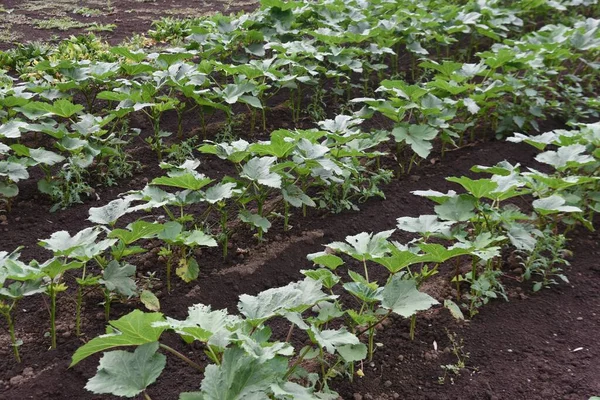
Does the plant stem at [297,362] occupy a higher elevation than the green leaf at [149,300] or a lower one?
higher

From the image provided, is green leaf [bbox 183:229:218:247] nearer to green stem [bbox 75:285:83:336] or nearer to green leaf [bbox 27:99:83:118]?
green stem [bbox 75:285:83:336]

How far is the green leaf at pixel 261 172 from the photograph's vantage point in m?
3.07

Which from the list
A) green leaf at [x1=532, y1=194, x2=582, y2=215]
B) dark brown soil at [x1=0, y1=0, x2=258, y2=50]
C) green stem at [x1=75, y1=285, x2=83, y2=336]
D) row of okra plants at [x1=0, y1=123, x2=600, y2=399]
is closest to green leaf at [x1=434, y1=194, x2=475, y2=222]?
row of okra plants at [x1=0, y1=123, x2=600, y2=399]

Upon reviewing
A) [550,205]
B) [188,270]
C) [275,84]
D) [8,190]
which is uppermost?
[275,84]

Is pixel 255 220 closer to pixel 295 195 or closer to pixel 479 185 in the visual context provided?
pixel 295 195

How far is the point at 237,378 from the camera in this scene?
179cm

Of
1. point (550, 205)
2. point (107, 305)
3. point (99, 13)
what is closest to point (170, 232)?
point (107, 305)

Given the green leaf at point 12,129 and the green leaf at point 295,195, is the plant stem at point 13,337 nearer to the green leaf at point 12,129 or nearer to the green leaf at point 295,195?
the green leaf at point 12,129

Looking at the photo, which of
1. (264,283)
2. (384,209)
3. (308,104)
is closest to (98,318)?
(264,283)

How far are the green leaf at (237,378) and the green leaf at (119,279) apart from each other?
39.5 inches

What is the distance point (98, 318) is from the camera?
2.84m

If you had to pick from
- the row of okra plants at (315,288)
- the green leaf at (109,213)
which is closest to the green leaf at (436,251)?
the row of okra plants at (315,288)

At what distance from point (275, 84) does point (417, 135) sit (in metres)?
1.17

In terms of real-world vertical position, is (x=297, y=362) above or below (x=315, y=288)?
below
